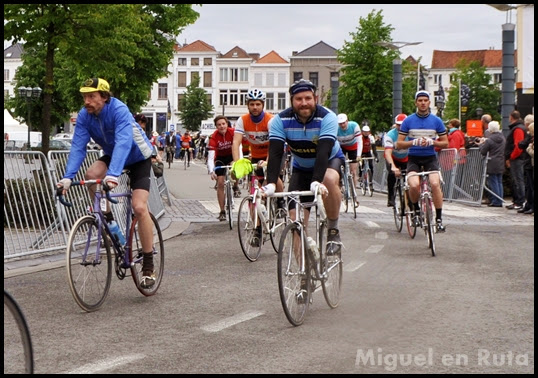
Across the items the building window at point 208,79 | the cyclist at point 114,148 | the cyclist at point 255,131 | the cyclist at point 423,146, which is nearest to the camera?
the cyclist at point 114,148

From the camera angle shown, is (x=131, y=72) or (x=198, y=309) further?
(x=131, y=72)

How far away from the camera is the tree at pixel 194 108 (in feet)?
353

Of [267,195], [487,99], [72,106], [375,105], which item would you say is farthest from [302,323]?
[487,99]

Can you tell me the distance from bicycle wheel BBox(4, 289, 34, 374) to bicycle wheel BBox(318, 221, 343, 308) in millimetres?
3191

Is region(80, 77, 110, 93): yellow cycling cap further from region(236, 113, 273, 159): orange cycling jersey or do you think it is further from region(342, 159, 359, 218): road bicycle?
region(342, 159, 359, 218): road bicycle

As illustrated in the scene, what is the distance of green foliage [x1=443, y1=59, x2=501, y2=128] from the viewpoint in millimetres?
116188

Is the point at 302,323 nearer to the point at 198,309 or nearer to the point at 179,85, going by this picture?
the point at 198,309

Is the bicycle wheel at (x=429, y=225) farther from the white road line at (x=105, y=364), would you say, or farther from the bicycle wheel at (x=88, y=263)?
the white road line at (x=105, y=364)

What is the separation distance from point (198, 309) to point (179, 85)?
13097cm

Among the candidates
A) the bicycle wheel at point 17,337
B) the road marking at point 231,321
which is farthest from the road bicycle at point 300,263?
the bicycle wheel at point 17,337

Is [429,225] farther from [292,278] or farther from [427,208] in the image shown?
[292,278]

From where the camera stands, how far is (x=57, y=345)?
635 centimetres

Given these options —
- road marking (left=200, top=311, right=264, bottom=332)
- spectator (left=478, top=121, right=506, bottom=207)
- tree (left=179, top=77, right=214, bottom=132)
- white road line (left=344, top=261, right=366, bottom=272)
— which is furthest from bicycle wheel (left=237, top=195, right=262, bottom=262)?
tree (left=179, top=77, right=214, bottom=132)

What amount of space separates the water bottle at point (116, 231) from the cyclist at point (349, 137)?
10.3m
